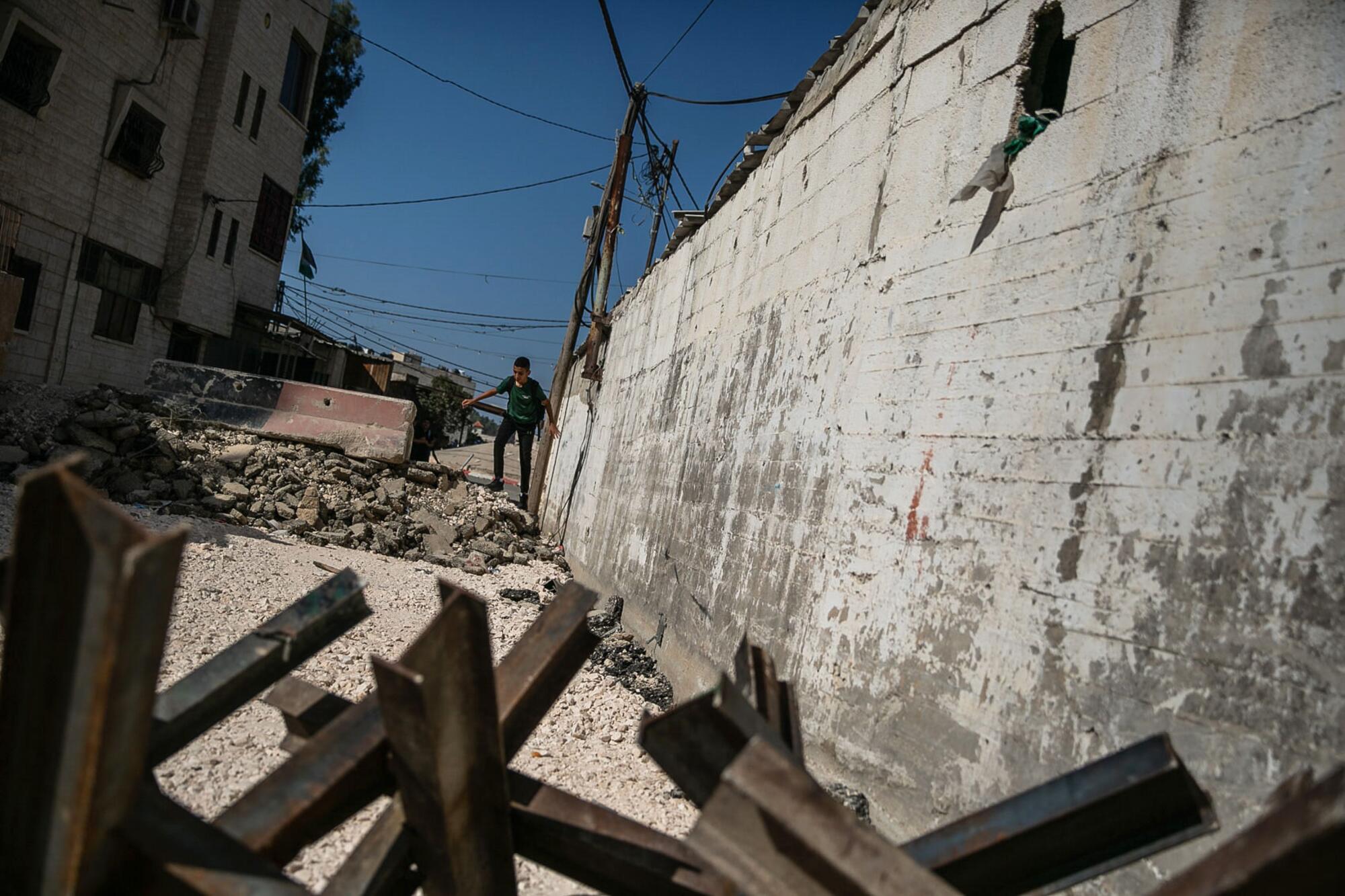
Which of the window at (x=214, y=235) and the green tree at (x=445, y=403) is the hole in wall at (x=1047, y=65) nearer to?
the window at (x=214, y=235)

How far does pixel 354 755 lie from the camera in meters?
1.35

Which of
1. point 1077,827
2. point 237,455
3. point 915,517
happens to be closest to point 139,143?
point 237,455

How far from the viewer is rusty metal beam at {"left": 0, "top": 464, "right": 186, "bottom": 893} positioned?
3.21 ft

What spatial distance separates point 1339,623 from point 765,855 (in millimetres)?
1378

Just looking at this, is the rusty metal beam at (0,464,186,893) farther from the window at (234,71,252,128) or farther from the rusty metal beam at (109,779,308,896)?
the window at (234,71,252,128)

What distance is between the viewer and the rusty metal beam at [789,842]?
1071 mm

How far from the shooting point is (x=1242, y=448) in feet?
6.25

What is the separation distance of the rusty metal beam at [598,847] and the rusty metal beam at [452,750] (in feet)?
0.24

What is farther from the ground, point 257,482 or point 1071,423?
point 1071,423

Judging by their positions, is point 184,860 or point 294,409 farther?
point 294,409

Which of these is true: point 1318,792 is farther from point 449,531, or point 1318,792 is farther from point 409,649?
point 449,531

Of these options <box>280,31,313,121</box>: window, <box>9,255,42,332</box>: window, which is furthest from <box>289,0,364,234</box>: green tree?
<box>9,255,42,332</box>: window

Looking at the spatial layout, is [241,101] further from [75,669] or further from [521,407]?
[75,669]

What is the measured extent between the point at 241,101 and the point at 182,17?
2.56 metres
